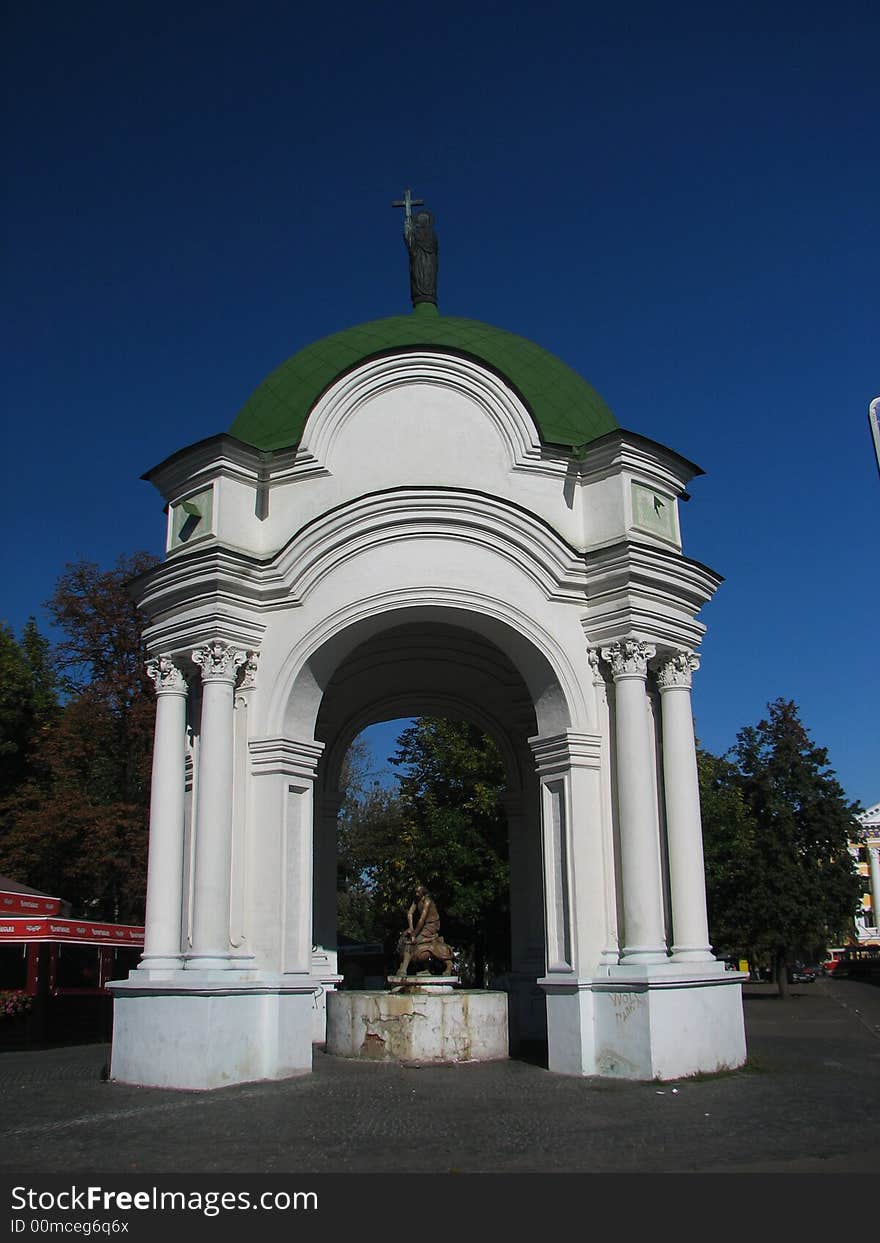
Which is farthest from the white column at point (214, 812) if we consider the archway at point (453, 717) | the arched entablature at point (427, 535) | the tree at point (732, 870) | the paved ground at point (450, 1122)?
the tree at point (732, 870)

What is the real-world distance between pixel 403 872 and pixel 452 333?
17.9 meters

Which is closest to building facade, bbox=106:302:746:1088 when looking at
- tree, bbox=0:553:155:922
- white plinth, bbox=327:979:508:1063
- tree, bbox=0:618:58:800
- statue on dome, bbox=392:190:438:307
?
white plinth, bbox=327:979:508:1063

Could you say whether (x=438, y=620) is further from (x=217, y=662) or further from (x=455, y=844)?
(x=455, y=844)

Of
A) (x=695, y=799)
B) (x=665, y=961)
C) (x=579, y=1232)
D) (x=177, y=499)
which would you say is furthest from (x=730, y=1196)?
(x=177, y=499)

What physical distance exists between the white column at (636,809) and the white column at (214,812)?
4.73 metres

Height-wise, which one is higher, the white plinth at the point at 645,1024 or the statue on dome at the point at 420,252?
the statue on dome at the point at 420,252

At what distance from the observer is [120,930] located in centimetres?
1717

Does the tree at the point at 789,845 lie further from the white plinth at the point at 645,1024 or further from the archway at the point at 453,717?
the white plinth at the point at 645,1024

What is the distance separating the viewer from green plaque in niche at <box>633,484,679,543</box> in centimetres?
1491

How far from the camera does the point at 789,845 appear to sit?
39.3m

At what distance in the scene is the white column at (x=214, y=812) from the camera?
1305 cm

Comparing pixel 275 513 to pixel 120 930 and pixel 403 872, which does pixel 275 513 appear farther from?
pixel 403 872

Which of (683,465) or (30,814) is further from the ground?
(683,465)

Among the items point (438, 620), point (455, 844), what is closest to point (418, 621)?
point (438, 620)
